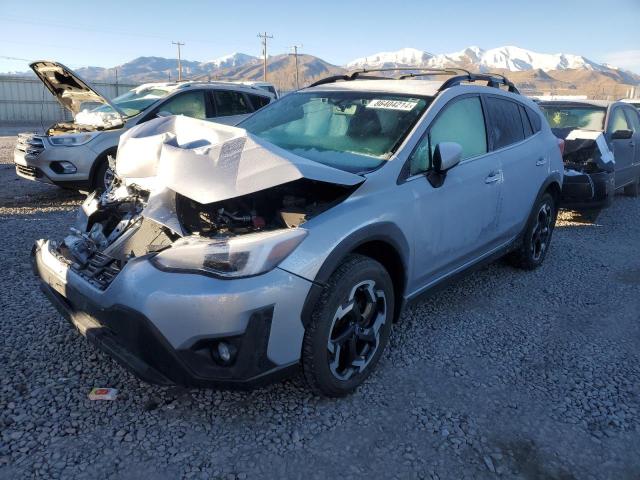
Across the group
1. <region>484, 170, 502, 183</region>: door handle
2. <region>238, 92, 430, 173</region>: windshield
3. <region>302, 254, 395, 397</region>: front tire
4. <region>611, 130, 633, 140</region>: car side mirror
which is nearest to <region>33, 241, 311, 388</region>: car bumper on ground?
<region>302, 254, 395, 397</region>: front tire

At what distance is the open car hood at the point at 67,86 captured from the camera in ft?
22.9

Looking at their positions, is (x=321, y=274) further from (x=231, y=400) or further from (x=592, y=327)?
(x=592, y=327)

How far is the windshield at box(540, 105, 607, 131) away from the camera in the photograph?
788 cm

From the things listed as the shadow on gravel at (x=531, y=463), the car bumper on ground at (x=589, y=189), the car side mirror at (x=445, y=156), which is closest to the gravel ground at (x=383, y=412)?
the shadow on gravel at (x=531, y=463)

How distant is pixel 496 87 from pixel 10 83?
1274 inches

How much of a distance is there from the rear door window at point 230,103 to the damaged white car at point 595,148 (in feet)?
16.4

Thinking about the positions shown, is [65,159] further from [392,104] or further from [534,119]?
[534,119]

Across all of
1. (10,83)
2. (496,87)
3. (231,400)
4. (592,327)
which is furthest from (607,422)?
(10,83)

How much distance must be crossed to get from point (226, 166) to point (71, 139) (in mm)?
5446

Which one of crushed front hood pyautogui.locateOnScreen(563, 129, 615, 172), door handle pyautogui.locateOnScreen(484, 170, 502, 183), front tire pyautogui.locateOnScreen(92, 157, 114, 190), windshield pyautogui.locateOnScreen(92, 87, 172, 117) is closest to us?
door handle pyautogui.locateOnScreen(484, 170, 502, 183)

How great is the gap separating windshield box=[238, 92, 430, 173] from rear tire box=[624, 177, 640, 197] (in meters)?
7.77

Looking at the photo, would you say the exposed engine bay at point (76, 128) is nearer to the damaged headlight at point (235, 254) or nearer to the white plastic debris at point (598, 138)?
the damaged headlight at point (235, 254)

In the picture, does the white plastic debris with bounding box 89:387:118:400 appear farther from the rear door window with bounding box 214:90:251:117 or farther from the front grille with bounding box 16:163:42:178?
the rear door window with bounding box 214:90:251:117

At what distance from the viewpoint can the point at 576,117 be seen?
319 inches
